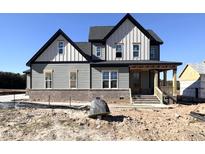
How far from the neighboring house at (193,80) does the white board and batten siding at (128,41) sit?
12.4 metres

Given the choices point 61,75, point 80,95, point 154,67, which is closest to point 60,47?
point 61,75

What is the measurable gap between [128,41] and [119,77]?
12.6 feet

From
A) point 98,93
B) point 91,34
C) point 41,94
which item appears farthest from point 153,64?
point 41,94

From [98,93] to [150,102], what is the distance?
4.86 m

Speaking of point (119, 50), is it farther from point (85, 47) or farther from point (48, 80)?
point (48, 80)

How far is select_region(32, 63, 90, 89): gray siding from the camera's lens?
2469 cm

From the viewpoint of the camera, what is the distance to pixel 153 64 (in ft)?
77.3

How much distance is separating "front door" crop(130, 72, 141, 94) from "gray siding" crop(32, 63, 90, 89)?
454 cm

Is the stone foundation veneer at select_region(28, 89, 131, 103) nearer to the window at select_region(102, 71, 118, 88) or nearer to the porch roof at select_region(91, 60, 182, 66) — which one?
the window at select_region(102, 71, 118, 88)

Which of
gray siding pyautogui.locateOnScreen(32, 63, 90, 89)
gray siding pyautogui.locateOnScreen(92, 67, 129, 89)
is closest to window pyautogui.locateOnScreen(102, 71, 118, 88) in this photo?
gray siding pyautogui.locateOnScreen(92, 67, 129, 89)

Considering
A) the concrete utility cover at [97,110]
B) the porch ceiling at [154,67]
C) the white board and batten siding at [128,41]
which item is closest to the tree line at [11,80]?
the white board and batten siding at [128,41]

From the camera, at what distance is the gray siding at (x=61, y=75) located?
2469 cm

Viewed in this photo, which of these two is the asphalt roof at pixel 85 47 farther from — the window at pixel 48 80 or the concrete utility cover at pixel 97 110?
the concrete utility cover at pixel 97 110
